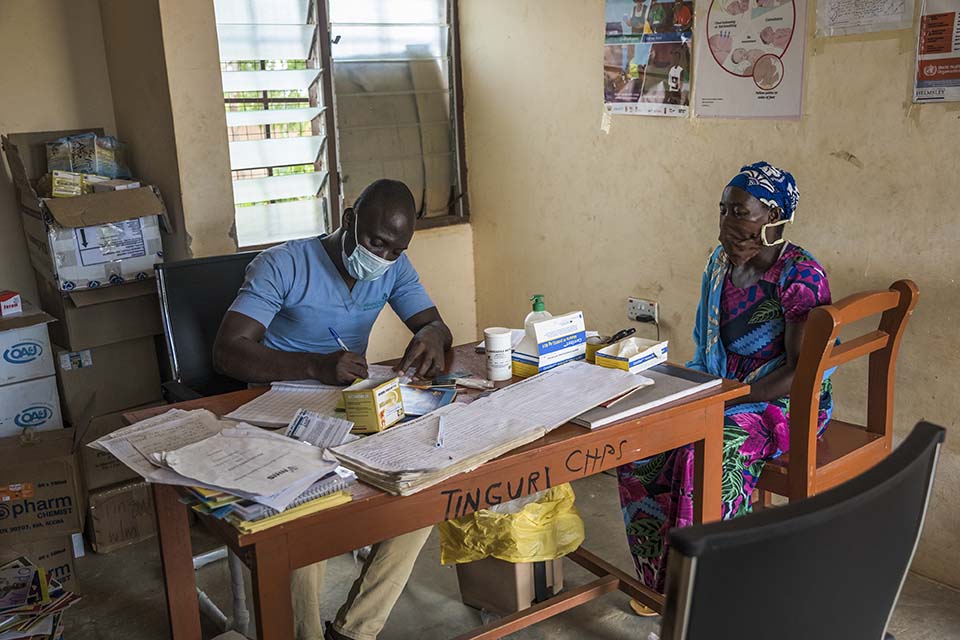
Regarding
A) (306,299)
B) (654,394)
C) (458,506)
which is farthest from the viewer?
(306,299)

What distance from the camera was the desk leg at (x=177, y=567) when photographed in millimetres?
2064

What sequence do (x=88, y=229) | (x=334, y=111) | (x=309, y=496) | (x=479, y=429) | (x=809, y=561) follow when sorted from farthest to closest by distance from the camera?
(x=334, y=111) → (x=88, y=229) → (x=479, y=429) → (x=309, y=496) → (x=809, y=561)

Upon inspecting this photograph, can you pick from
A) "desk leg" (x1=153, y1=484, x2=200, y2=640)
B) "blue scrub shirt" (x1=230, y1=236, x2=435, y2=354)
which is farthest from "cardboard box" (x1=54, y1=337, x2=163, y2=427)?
"desk leg" (x1=153, y1=484, x2=200, y2=640)

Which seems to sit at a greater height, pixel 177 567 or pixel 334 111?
pixel 334 111

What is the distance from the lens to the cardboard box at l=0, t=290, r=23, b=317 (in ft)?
9.61

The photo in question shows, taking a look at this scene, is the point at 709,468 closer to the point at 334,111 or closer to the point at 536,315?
the point at 536,315

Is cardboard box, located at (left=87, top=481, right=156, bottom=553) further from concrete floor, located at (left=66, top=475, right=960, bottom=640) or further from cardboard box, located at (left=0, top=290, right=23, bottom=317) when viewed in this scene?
cardboard box, located at (left=0, top=290, right=23, bottom=317)

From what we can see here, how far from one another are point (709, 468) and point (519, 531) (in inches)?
21.8

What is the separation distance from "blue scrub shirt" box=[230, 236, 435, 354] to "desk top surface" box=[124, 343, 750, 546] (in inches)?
12.8

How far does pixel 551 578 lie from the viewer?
2.59 m

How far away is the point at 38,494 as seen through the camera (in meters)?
2.77

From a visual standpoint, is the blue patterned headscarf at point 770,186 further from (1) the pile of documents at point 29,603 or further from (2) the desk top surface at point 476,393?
(1) the pile of documents at point 29,603

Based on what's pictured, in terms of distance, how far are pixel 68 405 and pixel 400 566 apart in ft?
4.89

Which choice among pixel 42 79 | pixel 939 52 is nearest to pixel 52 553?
pixel 42 79
